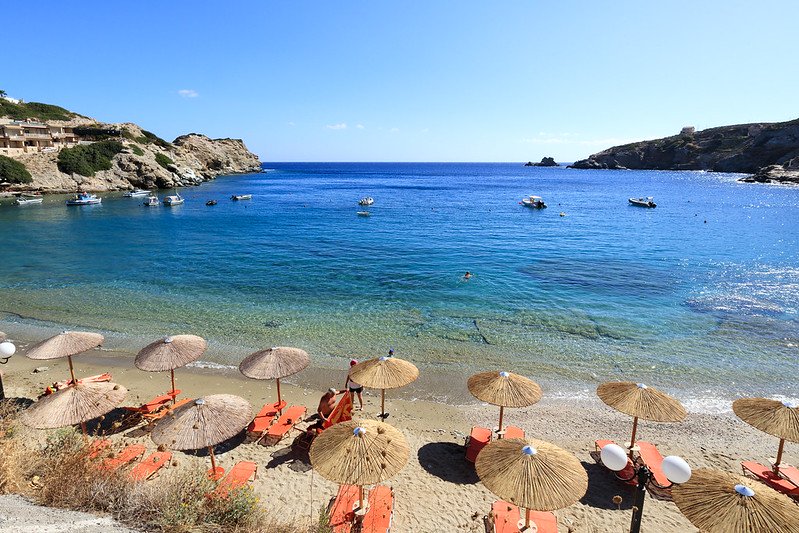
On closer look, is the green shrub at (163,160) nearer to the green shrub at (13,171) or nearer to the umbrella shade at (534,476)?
the green shrub at (13,171)

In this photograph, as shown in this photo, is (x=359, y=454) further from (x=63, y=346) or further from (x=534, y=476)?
(x=63, y=346)

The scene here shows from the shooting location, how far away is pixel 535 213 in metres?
57.4

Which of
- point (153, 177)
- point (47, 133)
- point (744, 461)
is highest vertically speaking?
point (47, 133)

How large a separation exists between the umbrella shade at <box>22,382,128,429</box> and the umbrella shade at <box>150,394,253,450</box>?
194cm

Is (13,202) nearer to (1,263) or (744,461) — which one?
(1,263)

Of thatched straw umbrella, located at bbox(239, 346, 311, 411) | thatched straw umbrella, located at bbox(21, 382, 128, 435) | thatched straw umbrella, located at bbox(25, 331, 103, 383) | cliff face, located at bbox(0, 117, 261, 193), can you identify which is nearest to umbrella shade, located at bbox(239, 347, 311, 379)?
thatched straw umbrella, located at bbox(239, 346, 311, 411)

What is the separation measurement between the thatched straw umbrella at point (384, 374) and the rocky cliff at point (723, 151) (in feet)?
415

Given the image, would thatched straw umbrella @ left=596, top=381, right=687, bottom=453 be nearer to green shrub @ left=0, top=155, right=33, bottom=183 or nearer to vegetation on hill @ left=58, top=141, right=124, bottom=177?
green shrub @ left=0, top=155, right=33, bottom=183

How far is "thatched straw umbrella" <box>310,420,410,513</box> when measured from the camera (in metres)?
6.63

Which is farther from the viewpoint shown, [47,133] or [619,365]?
[47,133]

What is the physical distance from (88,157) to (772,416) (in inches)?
3698

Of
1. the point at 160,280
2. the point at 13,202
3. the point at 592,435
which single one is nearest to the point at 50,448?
the point at 592,435

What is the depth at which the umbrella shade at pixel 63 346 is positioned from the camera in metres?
10.6

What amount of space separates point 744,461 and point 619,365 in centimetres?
485
